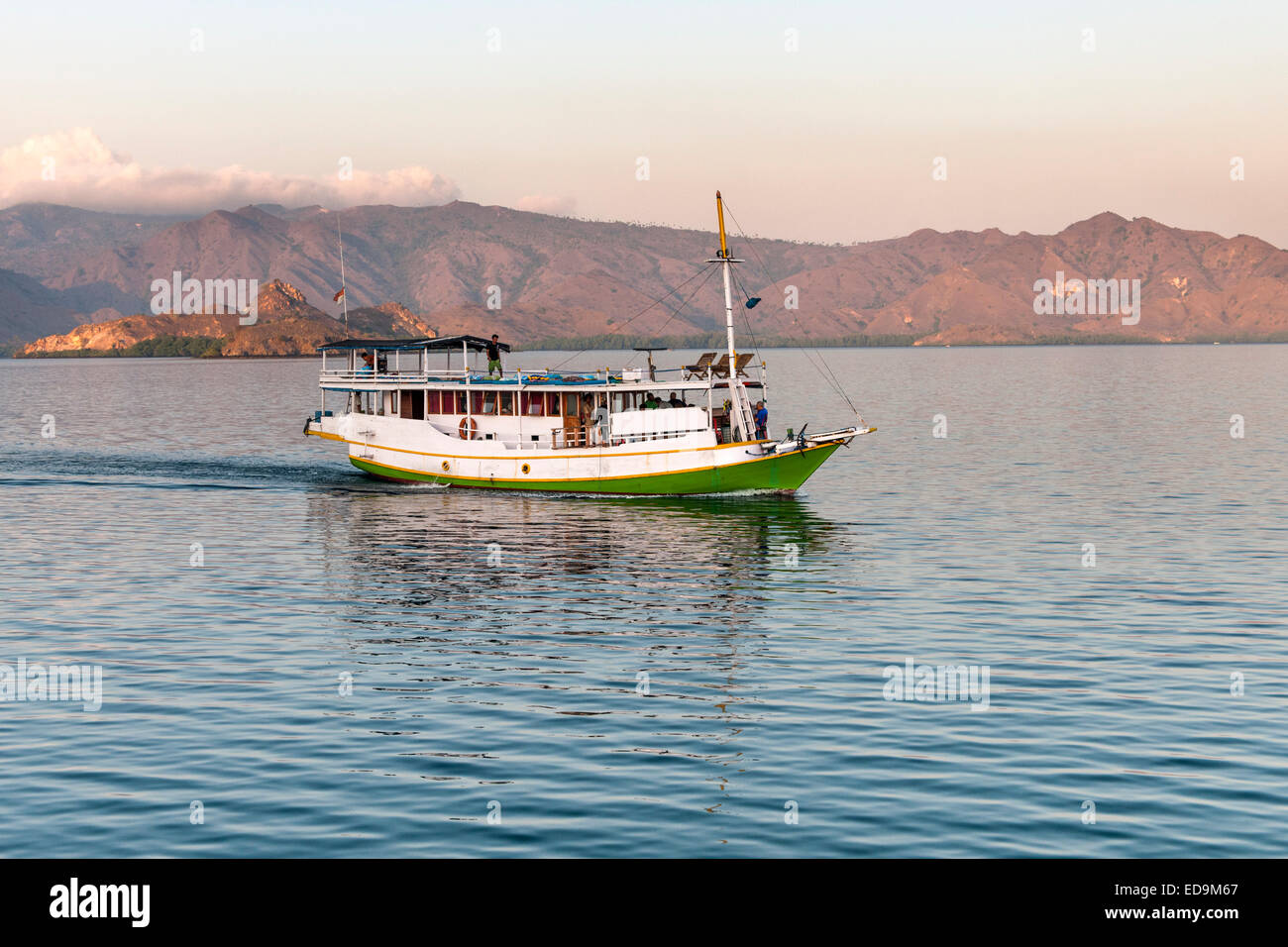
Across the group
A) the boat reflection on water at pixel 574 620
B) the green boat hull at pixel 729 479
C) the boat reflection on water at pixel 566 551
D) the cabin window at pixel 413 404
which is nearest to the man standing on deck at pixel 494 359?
the cabin window at pixel 413 404

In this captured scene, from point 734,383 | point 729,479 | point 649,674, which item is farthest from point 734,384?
point 649,674

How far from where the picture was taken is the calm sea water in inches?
813

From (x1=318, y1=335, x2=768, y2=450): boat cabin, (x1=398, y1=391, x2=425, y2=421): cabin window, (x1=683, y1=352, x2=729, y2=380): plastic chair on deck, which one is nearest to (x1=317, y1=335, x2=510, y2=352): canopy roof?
(x1=318, y1=335, x2=768, y2=450): boat cabin

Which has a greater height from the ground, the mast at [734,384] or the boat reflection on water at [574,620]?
the mast at [734,384]

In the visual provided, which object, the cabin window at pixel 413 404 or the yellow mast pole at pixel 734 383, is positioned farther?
the cabin window at pixel 413 404

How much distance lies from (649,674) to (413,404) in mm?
46804

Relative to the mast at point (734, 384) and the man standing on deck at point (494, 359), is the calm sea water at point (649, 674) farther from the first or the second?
the man standing on deck at point (494, 359)

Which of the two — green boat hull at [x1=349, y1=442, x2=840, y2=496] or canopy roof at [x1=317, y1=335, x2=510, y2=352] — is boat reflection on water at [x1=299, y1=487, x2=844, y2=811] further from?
canopy roof at [x1=317, y1=335, x2=510, y2=352]

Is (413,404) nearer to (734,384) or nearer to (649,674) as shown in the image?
(734,384)

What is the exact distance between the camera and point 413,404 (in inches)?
2948

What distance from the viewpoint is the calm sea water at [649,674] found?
20641mm

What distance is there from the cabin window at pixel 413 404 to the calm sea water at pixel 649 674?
324 inches

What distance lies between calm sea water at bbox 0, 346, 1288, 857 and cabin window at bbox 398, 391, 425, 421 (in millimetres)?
8230

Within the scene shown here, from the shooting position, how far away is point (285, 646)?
33906mm
